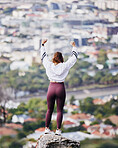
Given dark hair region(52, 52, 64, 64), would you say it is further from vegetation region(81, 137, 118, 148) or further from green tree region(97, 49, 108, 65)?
green tree region(97, 49, 108, 65)

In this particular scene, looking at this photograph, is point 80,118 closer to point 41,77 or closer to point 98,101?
point 98,101

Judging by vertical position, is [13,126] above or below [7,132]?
above

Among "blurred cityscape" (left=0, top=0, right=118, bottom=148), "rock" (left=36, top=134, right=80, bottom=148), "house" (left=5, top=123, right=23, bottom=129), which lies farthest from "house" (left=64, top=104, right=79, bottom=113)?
"rock" (left=36, top=134, right=80, bottom=148)

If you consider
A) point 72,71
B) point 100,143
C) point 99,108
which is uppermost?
point 72,71

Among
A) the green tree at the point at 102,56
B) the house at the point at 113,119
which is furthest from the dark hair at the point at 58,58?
the green tree at the point at 102,56

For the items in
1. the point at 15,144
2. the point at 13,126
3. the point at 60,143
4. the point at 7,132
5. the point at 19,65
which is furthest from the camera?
the point at 19,65

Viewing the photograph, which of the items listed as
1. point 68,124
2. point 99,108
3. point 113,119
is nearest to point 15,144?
point 68,124

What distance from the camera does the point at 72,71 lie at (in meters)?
15.5

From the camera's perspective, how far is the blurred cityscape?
14.6m

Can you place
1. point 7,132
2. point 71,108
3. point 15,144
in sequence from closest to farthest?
1. point 15,144
2. point 7,132
3. point 71,108

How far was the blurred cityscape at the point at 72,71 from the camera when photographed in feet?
47.8

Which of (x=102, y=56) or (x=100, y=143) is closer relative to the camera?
(x=100, y=143)

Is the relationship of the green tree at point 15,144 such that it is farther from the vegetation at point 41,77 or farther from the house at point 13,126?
the vegetation at point 41,77

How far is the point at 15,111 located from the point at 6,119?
0.78 metres
